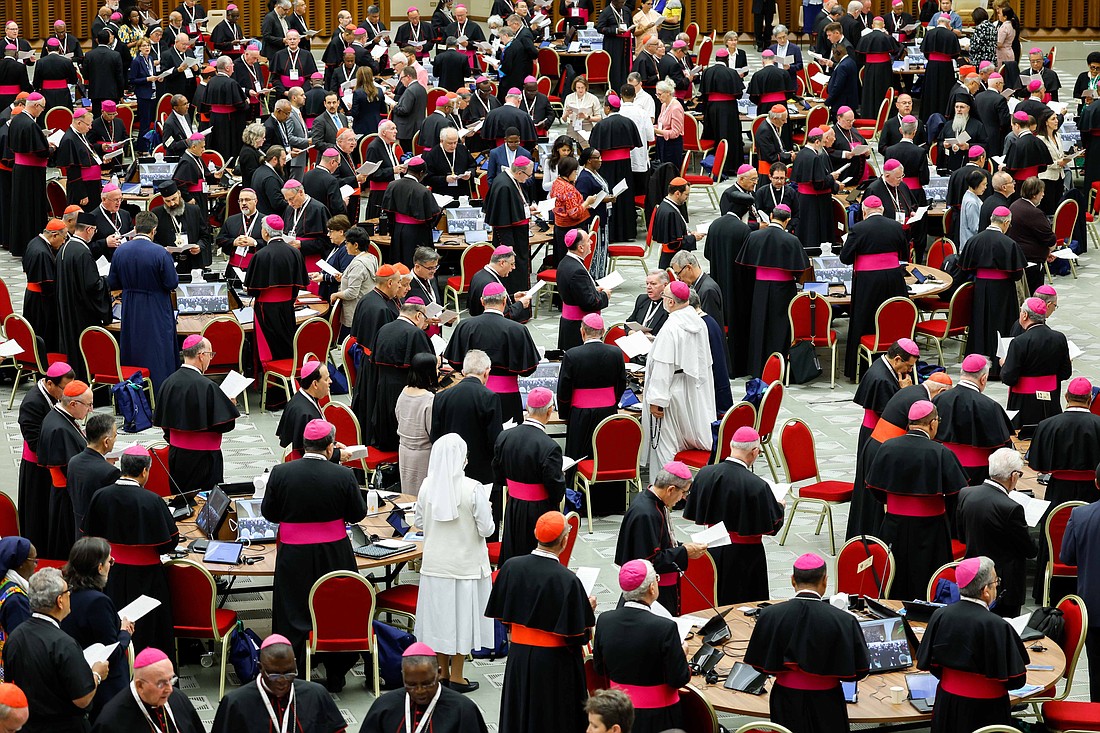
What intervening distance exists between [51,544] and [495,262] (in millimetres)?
4426

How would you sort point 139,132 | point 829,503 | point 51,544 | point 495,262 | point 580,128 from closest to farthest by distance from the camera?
1. point 51,544
2. point 829,503
3. point 495,262
4. point 580,128
5. point 139,132

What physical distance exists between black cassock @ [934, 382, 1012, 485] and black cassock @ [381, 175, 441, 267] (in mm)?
6732

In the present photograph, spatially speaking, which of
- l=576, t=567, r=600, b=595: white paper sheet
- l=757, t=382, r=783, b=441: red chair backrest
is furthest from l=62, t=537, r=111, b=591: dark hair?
l=757, t=382, r=783, b=441: red chair backrest

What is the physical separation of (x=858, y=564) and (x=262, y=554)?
143 inches

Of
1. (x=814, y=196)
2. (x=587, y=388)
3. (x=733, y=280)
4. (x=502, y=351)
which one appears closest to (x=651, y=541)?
(x=587, y=388)

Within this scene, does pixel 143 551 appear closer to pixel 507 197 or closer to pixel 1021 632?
pixel 1021 632

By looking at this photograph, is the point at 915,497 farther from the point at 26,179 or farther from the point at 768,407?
the point at 26,179

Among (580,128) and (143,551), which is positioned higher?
(580,128)

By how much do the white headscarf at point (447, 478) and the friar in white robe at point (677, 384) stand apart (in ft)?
9.84

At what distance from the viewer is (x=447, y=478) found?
31.4 feet

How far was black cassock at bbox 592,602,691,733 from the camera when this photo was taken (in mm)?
7898

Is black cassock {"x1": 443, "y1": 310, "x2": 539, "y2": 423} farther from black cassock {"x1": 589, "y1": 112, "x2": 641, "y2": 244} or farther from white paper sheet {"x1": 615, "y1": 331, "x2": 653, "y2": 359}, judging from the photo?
black cassock {"x1": 589, "y1": 112, "x2": 641, "y2": 244}

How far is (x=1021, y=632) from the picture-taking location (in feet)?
29.0

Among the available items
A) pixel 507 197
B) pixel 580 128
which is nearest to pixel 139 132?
pixel 580 128
